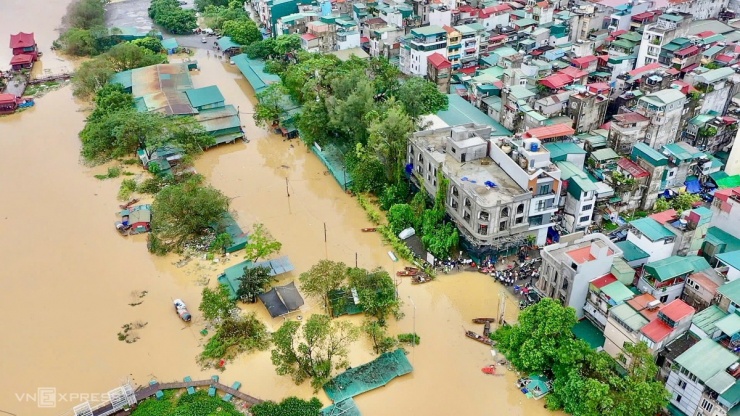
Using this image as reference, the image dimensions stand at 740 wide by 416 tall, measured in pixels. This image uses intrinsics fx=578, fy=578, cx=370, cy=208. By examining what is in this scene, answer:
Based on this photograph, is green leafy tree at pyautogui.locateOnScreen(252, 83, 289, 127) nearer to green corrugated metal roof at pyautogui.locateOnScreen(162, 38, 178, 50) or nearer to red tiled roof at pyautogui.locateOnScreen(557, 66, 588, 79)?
green corrugated metal roof at pyautogui.locateOnScreen(162, 38, 178, 50)

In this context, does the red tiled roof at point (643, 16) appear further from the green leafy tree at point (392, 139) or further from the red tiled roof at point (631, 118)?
the green leafy tree at point (392, 139)

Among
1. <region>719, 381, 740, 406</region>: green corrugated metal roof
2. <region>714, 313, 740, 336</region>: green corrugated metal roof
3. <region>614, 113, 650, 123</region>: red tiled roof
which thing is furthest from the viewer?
<region>614, 113, 650, 123</region>: red tiled roof

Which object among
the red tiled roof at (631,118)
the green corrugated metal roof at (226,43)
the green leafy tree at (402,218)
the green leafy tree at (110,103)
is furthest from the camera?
the green corrugated metal roof at (226,43)

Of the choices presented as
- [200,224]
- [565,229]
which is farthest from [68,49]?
[565,229]

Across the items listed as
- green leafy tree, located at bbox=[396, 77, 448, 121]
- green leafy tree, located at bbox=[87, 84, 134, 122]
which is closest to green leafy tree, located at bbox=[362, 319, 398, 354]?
green leafy tree, located at bbox=[396, 77, 448, 121]

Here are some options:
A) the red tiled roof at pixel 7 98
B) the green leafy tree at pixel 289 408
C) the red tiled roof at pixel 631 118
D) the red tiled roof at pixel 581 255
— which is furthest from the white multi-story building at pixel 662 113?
the red tiled roof at pixel 7 98

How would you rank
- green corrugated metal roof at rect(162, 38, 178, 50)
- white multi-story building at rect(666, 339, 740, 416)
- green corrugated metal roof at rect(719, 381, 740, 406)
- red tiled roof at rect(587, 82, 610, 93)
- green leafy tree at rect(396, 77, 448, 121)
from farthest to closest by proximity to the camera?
1. green corrugated metal roof at rect(162, 38, 178, 50)
2. green leafy tree at rect(396, 77, 448, 121)
3. red tiled roof at rect(587, 82, 610, 93)
4. white multi-story building at rect(666, 339, 740, 416)
5. green corrugated metal roof at rect(719, 381, 740, 406)

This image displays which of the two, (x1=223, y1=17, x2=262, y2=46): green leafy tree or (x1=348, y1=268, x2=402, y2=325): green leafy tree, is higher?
(x1=223, y1=17, x2=262, y2=46): green leafy tree

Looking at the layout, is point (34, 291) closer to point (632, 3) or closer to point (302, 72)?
point (302, 72)
